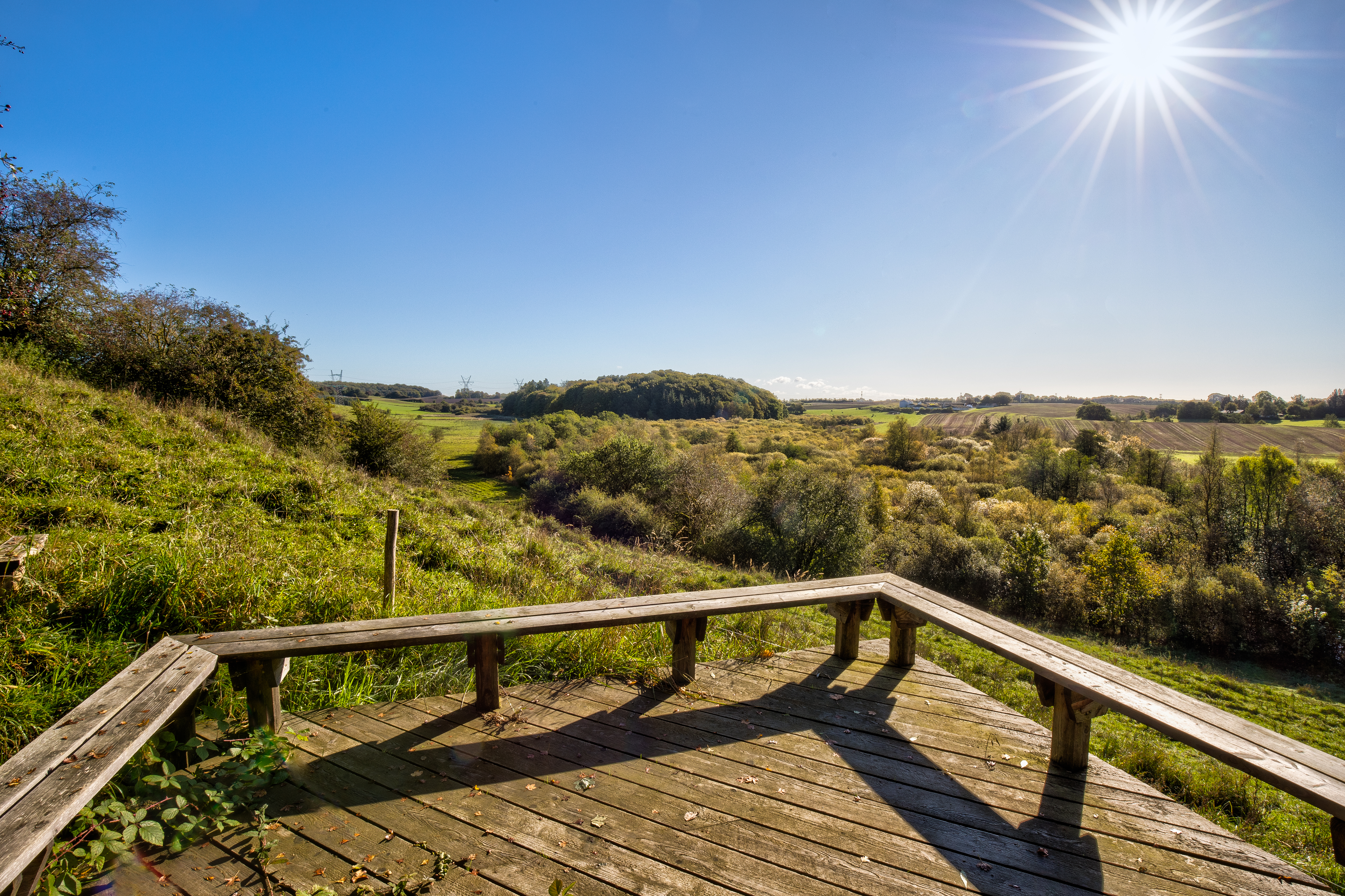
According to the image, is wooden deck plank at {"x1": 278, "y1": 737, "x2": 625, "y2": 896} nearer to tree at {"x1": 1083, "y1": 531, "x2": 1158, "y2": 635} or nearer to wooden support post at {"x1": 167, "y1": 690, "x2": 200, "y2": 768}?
wooden support post at {"x1": 167, "y1": 690, "x2": 200, "y2": 768}

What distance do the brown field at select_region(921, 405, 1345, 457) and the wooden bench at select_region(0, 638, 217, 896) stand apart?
4098 centimetres

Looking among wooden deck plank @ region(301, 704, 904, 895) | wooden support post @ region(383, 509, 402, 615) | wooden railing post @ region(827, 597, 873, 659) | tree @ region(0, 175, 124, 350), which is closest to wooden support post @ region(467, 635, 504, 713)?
wooden deck plank @ region(301, 704, 904, 895)

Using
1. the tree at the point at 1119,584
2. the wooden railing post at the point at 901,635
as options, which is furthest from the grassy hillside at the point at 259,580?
the tree at the point at 1119,584

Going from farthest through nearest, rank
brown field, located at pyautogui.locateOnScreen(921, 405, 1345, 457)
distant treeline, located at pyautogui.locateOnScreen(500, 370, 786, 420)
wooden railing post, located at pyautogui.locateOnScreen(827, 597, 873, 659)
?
distant treeline, located at pyautogui.locateOnScreen(500, 370, 786, 420), brown field, located at pyautogui.locateOnScreen(921, 405, 1345, 457), wooden railing post, located at pyautogui.locateOnScreen(827, 597, 873, 659)

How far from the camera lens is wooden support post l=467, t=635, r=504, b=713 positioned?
124 inches

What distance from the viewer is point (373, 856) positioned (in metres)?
2.07

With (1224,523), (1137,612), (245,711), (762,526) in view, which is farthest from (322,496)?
(1224,523)

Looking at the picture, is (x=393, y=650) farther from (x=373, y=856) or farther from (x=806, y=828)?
(x=806, y=828)

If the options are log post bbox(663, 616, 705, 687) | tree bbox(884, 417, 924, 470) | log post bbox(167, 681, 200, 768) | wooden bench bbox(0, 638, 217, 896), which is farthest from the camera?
tree bbox(884, 417, 924, 470)

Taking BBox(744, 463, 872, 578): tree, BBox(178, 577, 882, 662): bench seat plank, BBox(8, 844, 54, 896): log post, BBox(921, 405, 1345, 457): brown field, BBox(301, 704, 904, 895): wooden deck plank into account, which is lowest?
BBox(744, 463, 872, 578): tree

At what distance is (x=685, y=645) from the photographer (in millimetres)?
3588

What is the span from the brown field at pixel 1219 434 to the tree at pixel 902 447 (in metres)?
14.5

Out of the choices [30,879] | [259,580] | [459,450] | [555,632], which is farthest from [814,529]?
[459,450]

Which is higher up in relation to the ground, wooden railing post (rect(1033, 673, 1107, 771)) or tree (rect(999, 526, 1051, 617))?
wooden railing post (rect(1033, 673, 1107, 771))
